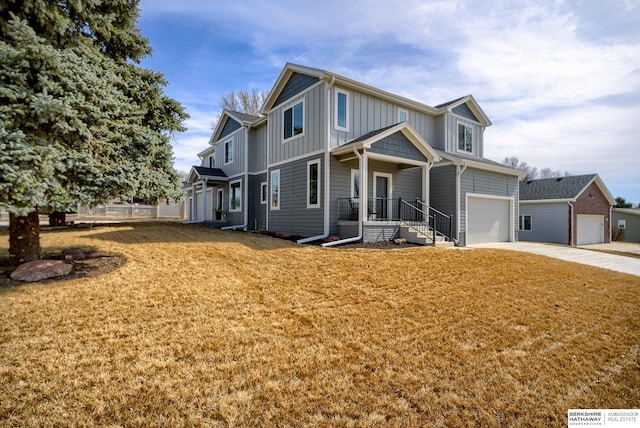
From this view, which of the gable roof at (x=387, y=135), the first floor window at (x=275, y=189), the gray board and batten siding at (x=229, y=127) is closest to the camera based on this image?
the gable roof at (x=387, y=135)

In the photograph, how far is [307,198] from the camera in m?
11.7

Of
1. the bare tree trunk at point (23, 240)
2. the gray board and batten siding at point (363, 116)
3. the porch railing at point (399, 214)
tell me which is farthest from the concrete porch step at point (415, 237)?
the bare tree trunk at point (23, 240)

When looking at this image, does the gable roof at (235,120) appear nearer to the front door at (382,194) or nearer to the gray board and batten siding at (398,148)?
the front door at (382,194)

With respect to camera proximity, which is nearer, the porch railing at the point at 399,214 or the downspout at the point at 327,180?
the downspout at the point at 327,180

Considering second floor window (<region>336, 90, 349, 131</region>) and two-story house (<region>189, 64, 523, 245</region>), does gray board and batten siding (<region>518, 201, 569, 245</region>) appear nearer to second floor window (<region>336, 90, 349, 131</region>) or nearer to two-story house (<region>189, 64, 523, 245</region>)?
two-story house (<region>189, 64, 523, 245</region>)

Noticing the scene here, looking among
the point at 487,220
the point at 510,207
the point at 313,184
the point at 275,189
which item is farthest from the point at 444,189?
the point at 275,189

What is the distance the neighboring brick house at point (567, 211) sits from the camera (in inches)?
729

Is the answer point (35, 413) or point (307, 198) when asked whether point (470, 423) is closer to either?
point (35, 413)

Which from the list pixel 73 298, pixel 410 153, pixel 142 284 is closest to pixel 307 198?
pixel 410 153

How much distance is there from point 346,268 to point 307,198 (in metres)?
5.45

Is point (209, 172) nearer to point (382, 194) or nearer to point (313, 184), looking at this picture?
point (313, 184)

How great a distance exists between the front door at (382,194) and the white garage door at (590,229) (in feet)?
50.4

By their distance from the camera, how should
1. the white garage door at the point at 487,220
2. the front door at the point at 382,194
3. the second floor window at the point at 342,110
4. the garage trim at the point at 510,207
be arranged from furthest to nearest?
the white garage door at the point at 487,220, the garage trim at the point at 510,207, the front door at the point at 382,194, the second floor window at the point at 342,110

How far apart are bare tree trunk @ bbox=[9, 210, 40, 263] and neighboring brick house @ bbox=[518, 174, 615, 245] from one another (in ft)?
78.1
